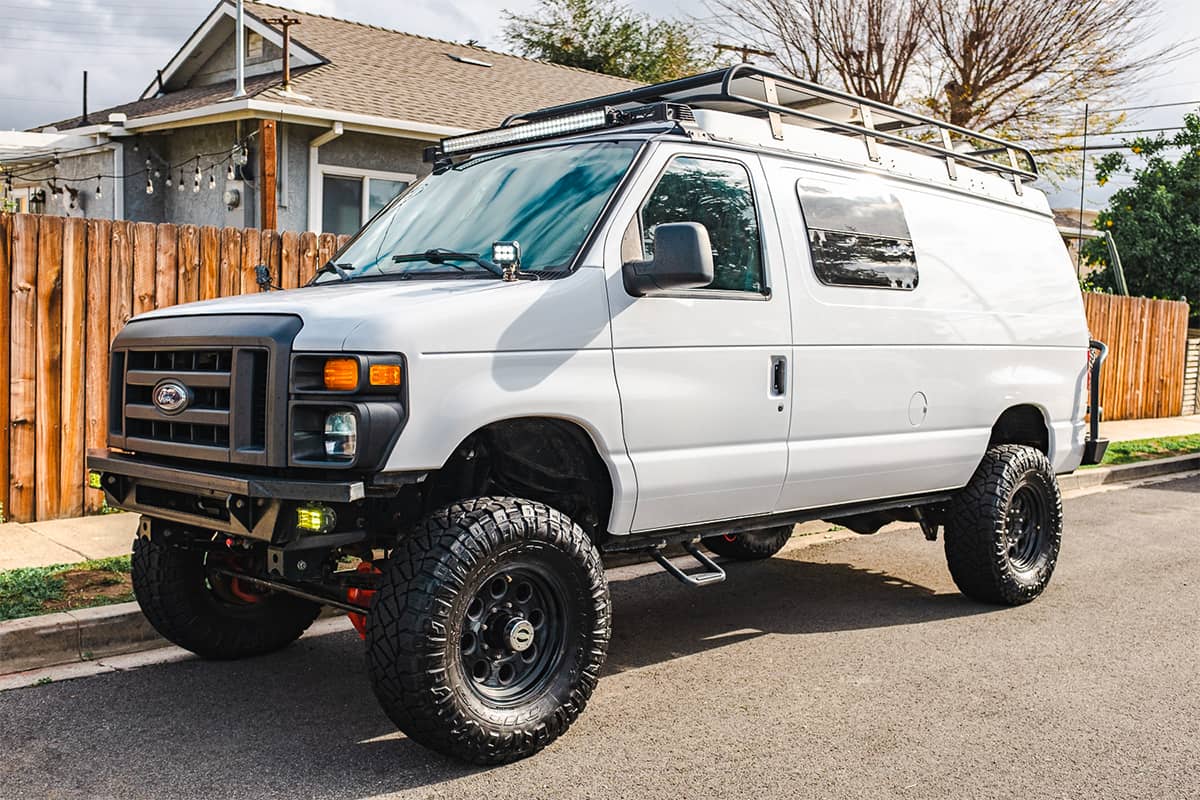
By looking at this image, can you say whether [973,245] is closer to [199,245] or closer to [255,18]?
[199,245]

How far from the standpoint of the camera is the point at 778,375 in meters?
5.51

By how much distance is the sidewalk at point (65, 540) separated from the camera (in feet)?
23.0

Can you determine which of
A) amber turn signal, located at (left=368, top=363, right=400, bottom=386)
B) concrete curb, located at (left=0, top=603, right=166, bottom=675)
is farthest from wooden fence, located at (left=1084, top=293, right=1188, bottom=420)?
amber turn signal, located at (left=368, top=363, right=400, bottom=386)

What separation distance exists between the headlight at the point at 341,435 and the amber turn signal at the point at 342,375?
0.09m

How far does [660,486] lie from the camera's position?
16.6 feet

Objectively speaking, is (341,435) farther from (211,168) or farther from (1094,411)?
(211,168)

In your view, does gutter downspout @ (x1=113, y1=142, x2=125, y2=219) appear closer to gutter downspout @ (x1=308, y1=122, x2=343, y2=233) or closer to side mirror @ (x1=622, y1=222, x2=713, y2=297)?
gutter downspout @ (x1=308, y1=122, x2=343, y2=233)

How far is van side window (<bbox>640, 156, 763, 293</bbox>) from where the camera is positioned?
518 centimetres

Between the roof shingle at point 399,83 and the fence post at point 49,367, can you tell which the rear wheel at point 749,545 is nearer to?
the fence post at point 49,367

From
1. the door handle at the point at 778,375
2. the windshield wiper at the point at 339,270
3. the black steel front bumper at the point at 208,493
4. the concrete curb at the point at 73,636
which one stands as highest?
the windshield wiper at the point at 339,270

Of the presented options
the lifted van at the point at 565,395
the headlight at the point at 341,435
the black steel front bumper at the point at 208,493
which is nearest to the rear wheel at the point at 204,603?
the lifted van at the point at 565,395

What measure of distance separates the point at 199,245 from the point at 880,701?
19.7 feet

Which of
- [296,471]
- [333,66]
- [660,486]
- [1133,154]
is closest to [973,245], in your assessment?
[660,486]

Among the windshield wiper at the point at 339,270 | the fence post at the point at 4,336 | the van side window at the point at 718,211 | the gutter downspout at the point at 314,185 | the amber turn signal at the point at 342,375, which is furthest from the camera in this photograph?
the gutter downspout at the point at 314,185
